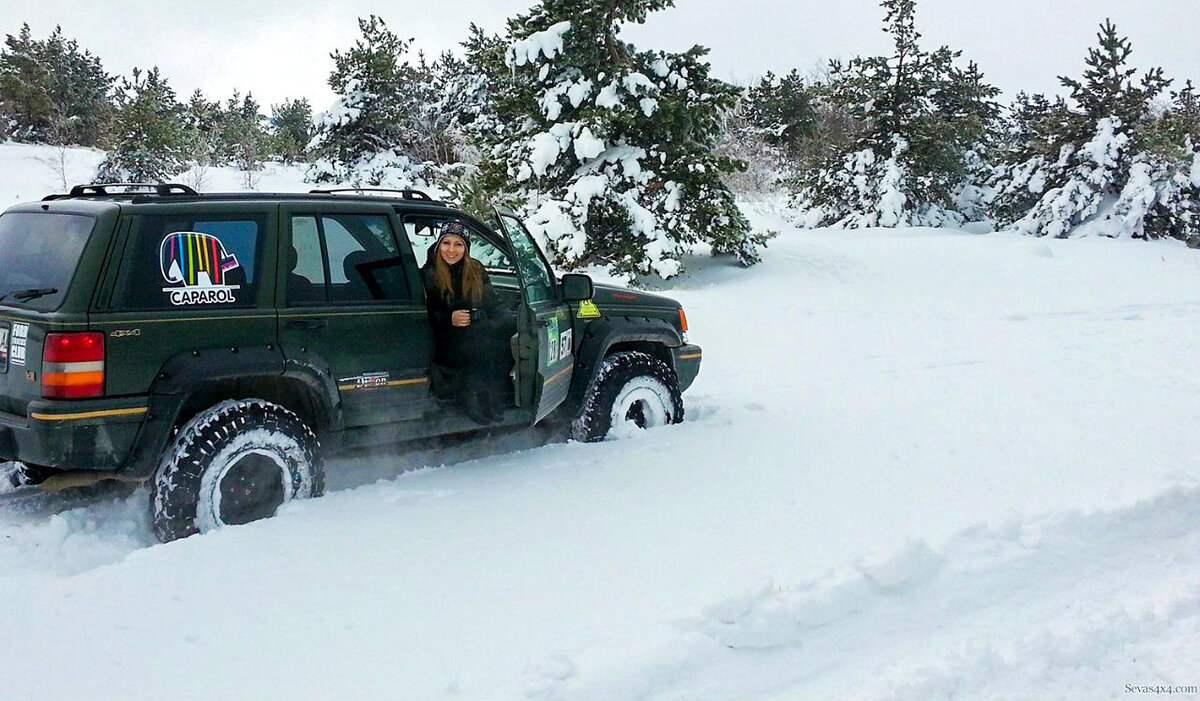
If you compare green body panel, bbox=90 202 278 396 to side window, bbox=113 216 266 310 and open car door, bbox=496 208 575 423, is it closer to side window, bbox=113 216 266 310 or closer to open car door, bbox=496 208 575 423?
side window, bbox=113 216 266 310

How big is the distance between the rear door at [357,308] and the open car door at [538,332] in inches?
24.3

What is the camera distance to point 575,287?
17.8 feet

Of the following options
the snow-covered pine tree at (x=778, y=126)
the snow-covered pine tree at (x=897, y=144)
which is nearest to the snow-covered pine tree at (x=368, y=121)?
the snow-covered pine tree at (x=897, y=144)

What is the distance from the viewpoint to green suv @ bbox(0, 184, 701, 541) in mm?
3785

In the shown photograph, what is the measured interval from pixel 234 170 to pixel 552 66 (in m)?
19.3

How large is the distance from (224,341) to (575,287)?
2.16m

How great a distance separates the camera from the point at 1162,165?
747 inches

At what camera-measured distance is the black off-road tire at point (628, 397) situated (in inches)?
231

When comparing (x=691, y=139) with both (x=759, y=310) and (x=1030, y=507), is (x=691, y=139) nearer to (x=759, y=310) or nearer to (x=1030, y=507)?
(x=759, y=310)

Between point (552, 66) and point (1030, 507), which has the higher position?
point (552, 66)

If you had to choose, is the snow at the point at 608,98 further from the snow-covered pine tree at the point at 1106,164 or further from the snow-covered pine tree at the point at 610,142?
the snow-covered pine tree at the point at 1106,164

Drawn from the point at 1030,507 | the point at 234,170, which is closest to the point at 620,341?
the point at 1030,507

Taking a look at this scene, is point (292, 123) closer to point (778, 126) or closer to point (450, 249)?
point (778, 126)

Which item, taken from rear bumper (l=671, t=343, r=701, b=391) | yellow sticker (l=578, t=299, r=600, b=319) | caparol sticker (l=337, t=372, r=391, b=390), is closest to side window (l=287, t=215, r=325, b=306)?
caparol sticker (l=337, t=372, r=391, b=390)
